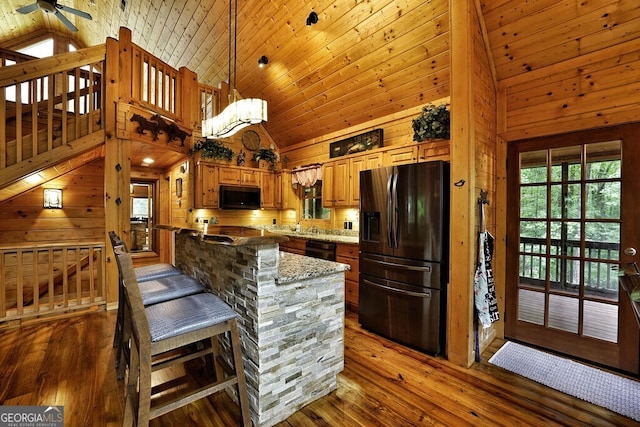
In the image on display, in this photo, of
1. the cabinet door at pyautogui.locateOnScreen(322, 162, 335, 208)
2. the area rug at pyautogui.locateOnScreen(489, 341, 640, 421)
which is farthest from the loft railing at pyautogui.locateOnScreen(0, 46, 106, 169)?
the area rug at pyautogui.locateOnScreen(489, 341, 640, 421)

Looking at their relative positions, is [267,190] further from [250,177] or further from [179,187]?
[179,187]

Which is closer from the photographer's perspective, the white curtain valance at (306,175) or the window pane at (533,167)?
the window pane at (533,167)

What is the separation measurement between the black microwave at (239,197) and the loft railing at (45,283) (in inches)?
74.2

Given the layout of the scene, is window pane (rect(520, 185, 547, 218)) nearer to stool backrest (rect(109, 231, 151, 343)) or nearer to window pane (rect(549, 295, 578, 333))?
window pane (rect(549, 295, 578, 333))

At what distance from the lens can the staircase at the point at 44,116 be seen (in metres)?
3.06

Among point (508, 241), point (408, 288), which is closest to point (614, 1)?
point (508, 241)

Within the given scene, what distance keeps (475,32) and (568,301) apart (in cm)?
262

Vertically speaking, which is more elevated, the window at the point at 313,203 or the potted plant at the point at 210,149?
the potted plant at the point at 210,149

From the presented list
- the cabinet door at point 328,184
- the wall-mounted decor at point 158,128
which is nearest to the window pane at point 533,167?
the cabinet door at point 328,184

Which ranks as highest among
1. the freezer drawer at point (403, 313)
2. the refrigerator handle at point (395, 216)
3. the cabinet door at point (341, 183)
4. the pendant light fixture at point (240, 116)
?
the pendant light fixture at point (240, 116)

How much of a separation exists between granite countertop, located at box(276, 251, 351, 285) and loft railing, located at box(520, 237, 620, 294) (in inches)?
83.6

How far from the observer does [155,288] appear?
2027 millimetres

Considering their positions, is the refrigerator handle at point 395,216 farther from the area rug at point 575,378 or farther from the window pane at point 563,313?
the window pane at point 563,313

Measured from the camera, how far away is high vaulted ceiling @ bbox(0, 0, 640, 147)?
7.79ft
